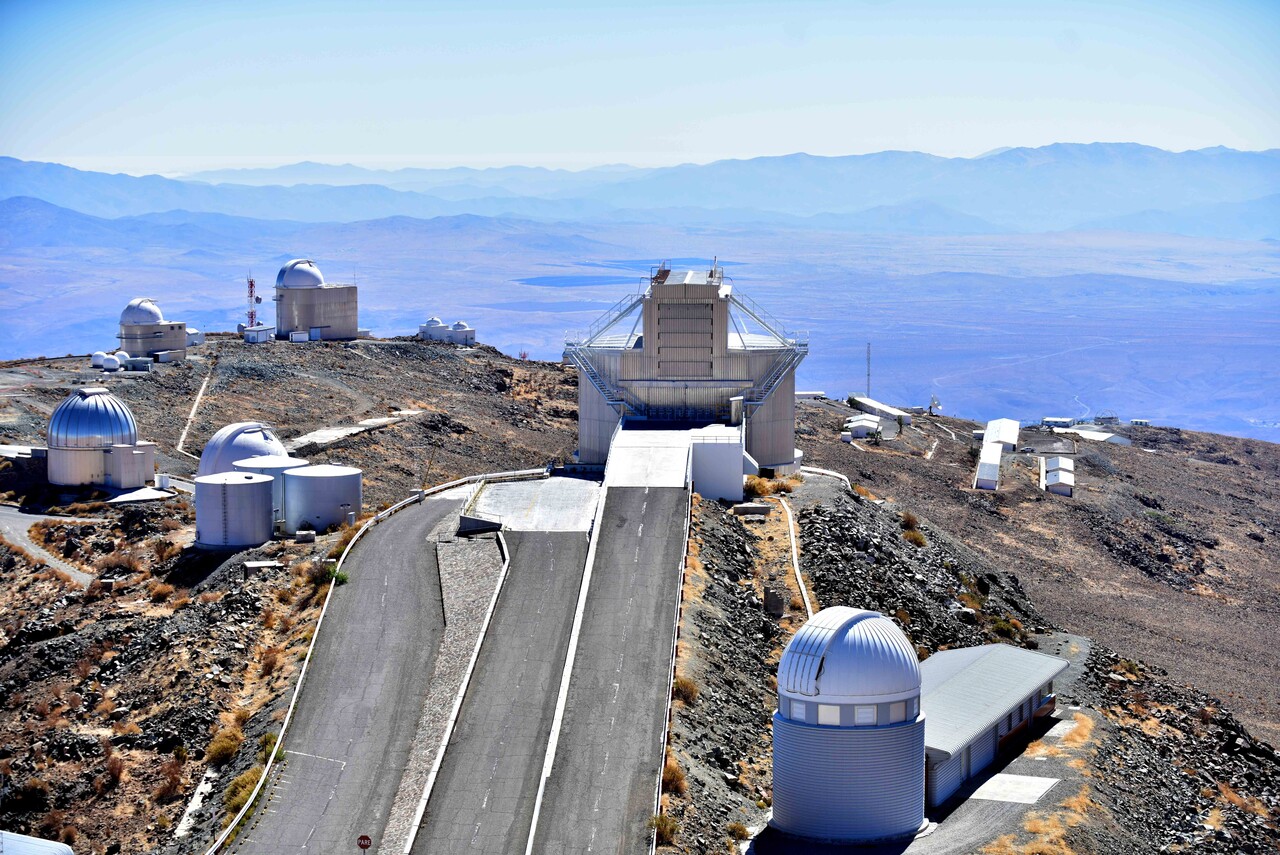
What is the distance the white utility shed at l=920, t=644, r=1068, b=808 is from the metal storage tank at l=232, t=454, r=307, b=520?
20035mm

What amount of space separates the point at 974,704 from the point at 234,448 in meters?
27.7

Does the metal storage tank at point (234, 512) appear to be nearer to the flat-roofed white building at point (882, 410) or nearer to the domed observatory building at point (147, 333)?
the domed observatory building at point (147, 333)

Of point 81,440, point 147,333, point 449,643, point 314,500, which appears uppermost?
point 147,333

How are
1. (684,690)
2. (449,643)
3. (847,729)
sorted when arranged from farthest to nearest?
1. (449,643)
2. (684,690)
3. (847,729)

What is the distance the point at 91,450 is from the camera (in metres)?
57.4

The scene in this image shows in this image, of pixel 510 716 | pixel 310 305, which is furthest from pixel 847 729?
pixel 310 305

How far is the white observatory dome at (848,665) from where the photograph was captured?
29188mm

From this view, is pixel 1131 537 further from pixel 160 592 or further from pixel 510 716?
pixel 510 716

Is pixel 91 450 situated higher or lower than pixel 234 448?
lower

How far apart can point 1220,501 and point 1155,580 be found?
23050 millimetres

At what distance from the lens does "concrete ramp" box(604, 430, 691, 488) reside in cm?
4512

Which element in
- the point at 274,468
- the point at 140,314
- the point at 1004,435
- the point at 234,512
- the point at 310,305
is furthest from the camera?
the point at 310,305

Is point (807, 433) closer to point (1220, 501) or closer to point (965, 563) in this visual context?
point (1220, 501)

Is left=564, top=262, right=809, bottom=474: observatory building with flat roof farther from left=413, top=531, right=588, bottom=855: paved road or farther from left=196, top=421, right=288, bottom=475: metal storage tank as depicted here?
left=413, top=531, right=588, bottom=855: paved road
